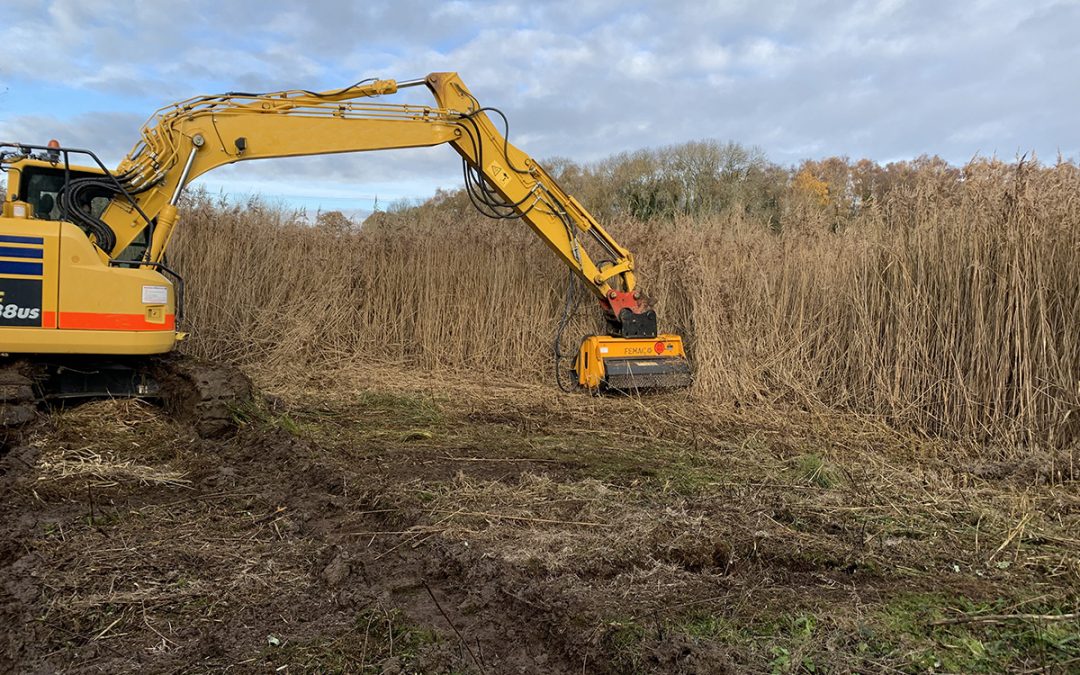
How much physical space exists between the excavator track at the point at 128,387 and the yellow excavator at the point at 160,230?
0.05ft

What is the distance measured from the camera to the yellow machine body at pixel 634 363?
7.89 metres

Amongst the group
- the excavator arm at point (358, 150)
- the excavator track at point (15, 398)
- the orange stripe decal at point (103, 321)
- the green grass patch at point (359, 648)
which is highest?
the excavator arm at point (358, 150)

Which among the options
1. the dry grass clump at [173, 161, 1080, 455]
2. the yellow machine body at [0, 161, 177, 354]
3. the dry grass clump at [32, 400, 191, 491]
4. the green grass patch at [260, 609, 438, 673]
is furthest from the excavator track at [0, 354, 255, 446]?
the green grass patch at [260, 609, 438, 673]

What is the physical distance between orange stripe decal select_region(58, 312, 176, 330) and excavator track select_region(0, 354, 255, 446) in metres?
0.45

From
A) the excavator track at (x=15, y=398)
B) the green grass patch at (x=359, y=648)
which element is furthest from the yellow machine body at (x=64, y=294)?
the green grass patch at (x=359, y=648)

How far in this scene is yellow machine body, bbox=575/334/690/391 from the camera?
7.89 m

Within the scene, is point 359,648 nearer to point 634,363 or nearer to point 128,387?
point 128,387

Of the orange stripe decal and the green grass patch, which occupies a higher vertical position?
the orange stripe decal

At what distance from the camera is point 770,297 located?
8.02 meters

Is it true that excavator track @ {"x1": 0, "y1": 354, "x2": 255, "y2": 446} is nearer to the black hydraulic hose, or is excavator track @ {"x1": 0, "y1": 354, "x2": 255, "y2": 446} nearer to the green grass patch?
the green grass patch

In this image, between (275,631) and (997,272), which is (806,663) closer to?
(275,631)

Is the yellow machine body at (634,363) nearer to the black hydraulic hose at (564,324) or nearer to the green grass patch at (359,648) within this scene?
the black hydraulic hose at (564,324)

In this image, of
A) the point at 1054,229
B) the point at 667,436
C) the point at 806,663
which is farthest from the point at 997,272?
the point at 806,663

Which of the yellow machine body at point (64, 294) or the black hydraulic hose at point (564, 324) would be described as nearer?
the yellow machine body at point (64, 294)
